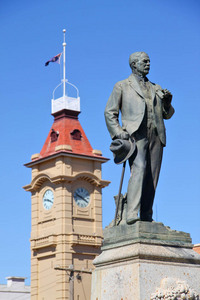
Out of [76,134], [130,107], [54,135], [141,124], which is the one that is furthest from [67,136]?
[141,124]

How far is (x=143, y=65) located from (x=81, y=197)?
52445mm

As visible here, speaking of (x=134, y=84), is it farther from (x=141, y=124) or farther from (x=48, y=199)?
(x=48, y=199)

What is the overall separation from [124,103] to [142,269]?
6.73 feet

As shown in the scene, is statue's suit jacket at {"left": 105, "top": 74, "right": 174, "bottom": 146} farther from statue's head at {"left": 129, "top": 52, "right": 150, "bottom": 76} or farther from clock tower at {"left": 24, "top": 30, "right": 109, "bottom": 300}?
clock tower at {"left": 24, "top": 30, "right": 109, "bottom": 300}

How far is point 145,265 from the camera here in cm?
824

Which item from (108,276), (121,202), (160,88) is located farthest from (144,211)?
(160,88)

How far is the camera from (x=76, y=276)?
2242 inches

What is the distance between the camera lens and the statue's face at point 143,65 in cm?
923

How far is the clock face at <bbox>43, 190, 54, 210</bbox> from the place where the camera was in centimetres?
6150

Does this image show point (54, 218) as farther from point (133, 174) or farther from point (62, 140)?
point (133, 174)

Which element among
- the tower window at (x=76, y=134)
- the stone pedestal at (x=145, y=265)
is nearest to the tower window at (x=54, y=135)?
the tower window at (x=76, y=134)

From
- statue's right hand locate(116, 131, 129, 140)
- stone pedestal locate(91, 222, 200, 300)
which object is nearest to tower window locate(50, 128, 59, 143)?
statue's right hand locate(116, 131, 129, 140)

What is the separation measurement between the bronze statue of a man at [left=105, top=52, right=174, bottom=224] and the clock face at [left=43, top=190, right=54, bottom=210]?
172 feet

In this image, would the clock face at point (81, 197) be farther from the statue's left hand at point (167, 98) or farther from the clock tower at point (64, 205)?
the statue's left hand at point (167, 98)
